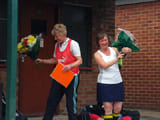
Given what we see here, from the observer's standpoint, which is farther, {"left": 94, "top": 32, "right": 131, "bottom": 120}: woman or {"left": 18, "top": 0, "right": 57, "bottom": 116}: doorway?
{"left": 18, "top": 0, "right": 57, "bottom": 116}: doorway

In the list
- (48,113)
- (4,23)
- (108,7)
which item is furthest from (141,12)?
(48,113)

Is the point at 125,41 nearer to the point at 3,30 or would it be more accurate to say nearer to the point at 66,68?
the point at 66,68

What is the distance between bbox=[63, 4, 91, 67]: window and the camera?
845 centimetres

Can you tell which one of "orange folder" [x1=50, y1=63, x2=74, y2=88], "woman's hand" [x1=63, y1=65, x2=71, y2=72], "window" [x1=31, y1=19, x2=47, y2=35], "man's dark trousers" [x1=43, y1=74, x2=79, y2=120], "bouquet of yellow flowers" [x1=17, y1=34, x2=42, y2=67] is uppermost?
"window" [x1=31, y1=19, x2=47, y2=35]

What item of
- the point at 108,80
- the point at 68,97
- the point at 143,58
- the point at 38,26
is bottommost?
the point at 68,97

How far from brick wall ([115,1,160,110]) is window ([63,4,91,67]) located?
2.56m

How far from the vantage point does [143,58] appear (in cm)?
1099

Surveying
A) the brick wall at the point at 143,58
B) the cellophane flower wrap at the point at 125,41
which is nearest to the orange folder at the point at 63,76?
the cellophane flower wrap at the point at 125,41

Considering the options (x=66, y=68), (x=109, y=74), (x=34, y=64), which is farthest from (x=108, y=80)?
(x=34, y=64)

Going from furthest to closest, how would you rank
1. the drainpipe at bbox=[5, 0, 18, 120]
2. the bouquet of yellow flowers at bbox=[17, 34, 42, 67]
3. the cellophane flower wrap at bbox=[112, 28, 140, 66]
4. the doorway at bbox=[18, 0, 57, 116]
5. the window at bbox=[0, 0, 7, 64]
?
the doorway at bbox=[18, 0, 57, 116] < the window at bbox=[0, 0, 7, 64] < the cellophane flower wrap at bbox=[112, 28, 140, 66] < the bouquet of yellow flowers at bbox=[17, 34, 42, 67] < the drainpipe at bbox=[5, 0, 18, 120]

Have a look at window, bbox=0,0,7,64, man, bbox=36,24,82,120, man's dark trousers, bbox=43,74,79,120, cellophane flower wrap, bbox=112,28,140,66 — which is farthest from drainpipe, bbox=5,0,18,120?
window, bbox=0,0,7,64

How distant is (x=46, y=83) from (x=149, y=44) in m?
4.16

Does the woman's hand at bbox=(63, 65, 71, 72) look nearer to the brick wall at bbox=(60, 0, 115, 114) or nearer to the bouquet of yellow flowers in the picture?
the bouquet of yellow flowers

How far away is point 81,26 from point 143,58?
10.00 ft
